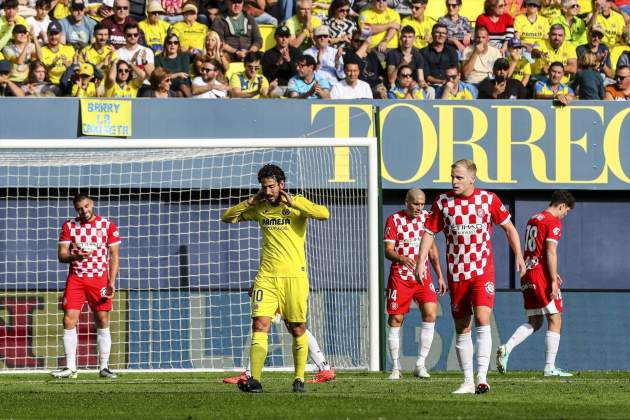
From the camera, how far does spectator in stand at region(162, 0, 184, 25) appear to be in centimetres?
1956

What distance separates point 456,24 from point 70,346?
28.0ft

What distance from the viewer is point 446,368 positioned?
1794cm

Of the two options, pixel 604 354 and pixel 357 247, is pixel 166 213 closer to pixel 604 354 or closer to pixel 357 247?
pixel 357 247

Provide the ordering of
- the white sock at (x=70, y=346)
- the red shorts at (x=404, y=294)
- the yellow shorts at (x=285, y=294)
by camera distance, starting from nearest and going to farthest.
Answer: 1. the yellow shorts at (x=285, y=294)
2. the red shorts at (x=404, y=294)
3. the white sock at (x=70, y=346)

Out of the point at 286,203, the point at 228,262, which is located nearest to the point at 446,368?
the point at 228,262

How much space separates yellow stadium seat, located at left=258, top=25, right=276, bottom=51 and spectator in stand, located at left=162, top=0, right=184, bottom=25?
1.27m

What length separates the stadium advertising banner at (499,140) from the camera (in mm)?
18031

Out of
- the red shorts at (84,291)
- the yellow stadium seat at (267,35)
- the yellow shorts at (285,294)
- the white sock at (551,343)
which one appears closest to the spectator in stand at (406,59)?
the yellow stadium seat at (267,35)

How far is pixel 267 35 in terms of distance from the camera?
64.2 feet

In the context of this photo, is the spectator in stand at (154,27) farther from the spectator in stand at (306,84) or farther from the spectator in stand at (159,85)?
the spectator in stand at (306,84)

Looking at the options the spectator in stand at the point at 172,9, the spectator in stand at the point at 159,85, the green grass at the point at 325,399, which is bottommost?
the green grass at the point at 325,399

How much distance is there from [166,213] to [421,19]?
529cm

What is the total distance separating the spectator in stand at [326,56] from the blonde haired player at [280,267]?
25.3 feet

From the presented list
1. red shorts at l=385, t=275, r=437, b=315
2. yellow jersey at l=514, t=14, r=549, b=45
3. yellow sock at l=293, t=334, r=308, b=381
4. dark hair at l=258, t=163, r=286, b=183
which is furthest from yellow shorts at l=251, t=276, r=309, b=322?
yellow jersey at l=514, t=14, r=549, b=45
